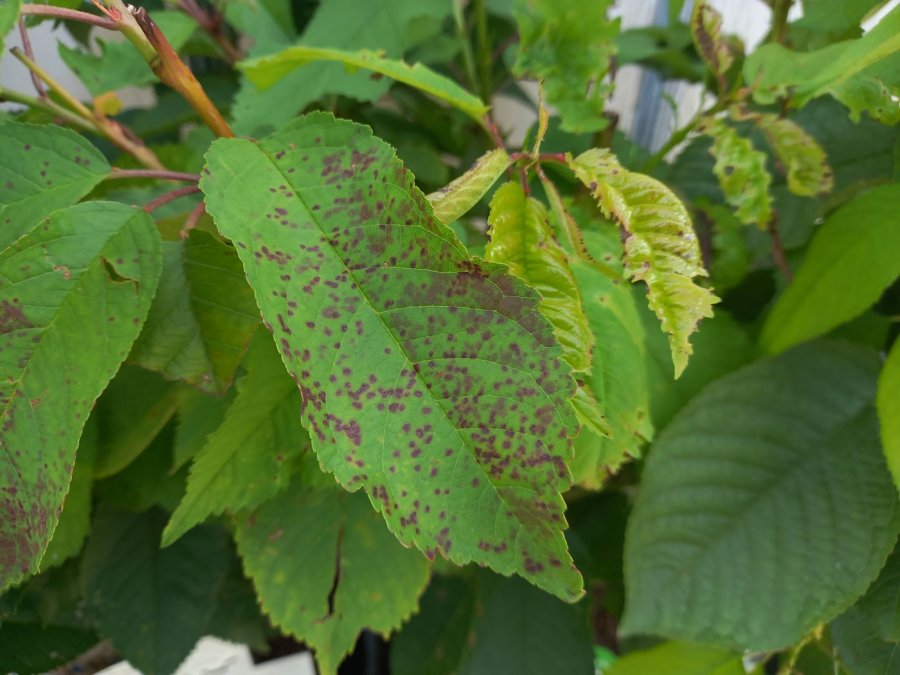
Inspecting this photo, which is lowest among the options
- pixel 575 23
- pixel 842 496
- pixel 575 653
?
pixel 575 653

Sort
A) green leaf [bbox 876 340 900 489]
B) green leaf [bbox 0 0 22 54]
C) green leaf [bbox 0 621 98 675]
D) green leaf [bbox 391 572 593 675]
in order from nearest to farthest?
green leaf [bbox 0 0 22 54] → green leaf [bbox 876 340 900 489] → green leaf [bbox 0 621 98 675] → green leaf [bbox 391 572 593 675]

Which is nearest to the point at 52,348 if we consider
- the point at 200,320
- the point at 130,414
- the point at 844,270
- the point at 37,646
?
the point at 200,320

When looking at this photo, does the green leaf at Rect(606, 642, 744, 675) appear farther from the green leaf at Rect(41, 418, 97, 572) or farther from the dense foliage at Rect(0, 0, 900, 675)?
the green leaf at Rect(41, 418, 97, 572)

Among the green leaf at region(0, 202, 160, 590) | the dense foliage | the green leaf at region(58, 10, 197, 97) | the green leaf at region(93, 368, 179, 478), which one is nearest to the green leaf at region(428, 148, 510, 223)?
the dense foliage

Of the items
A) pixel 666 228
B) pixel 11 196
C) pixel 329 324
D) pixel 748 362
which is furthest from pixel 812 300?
pixel 11 196

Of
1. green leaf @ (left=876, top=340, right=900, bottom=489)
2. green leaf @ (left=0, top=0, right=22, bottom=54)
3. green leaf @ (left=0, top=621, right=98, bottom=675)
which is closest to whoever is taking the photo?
green leaf @ (left=0, top=0, right=22, bottom=54)

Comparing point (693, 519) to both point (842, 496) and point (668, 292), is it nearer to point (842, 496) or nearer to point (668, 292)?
point (842, 496)
